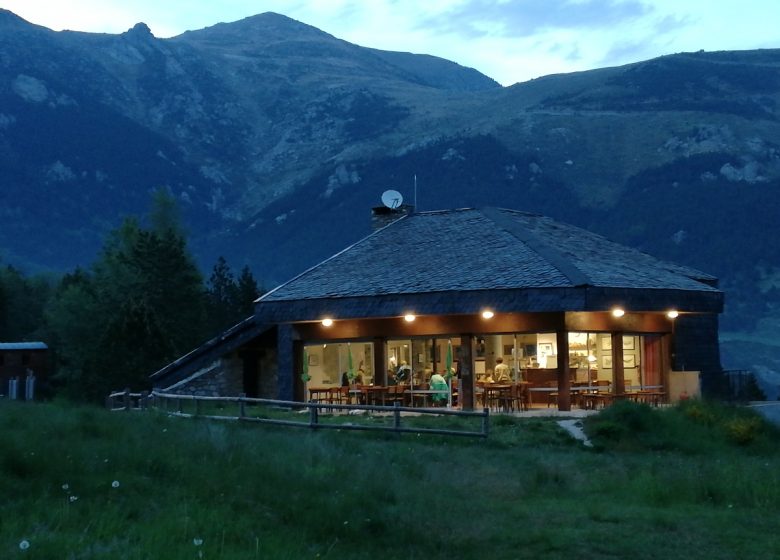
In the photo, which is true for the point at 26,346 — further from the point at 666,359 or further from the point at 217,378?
the point at 666,359

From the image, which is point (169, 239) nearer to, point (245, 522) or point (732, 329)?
point (245, 522)

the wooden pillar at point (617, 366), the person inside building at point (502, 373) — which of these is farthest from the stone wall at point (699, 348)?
the person inside building at point (502, 373)

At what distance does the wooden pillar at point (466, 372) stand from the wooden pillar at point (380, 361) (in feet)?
8.07

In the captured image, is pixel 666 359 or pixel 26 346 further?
pixel 26 346

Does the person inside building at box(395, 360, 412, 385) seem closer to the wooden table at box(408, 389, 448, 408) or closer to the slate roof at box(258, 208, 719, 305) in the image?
the wooden table at box(408, 389, 448, 408)

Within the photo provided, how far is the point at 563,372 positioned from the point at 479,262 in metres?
4.14

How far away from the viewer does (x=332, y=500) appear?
40.5ft

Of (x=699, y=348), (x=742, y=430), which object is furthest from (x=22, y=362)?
(x=742, y=430)

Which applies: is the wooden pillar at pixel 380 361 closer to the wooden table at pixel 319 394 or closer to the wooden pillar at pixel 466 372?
the wooden table at pixel 319 394

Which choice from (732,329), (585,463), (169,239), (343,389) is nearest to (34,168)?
(732,329)

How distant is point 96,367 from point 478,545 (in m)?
42.5

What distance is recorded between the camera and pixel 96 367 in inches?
2034

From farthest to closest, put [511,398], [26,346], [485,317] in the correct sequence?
[26,346], [485,317], [511,398]

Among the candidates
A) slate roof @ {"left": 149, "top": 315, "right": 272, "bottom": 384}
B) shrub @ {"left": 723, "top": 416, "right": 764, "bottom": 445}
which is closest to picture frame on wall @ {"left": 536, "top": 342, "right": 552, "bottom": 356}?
shrub @ {"left": 723, "top": 416, "right": 764, "bottom": 445}
